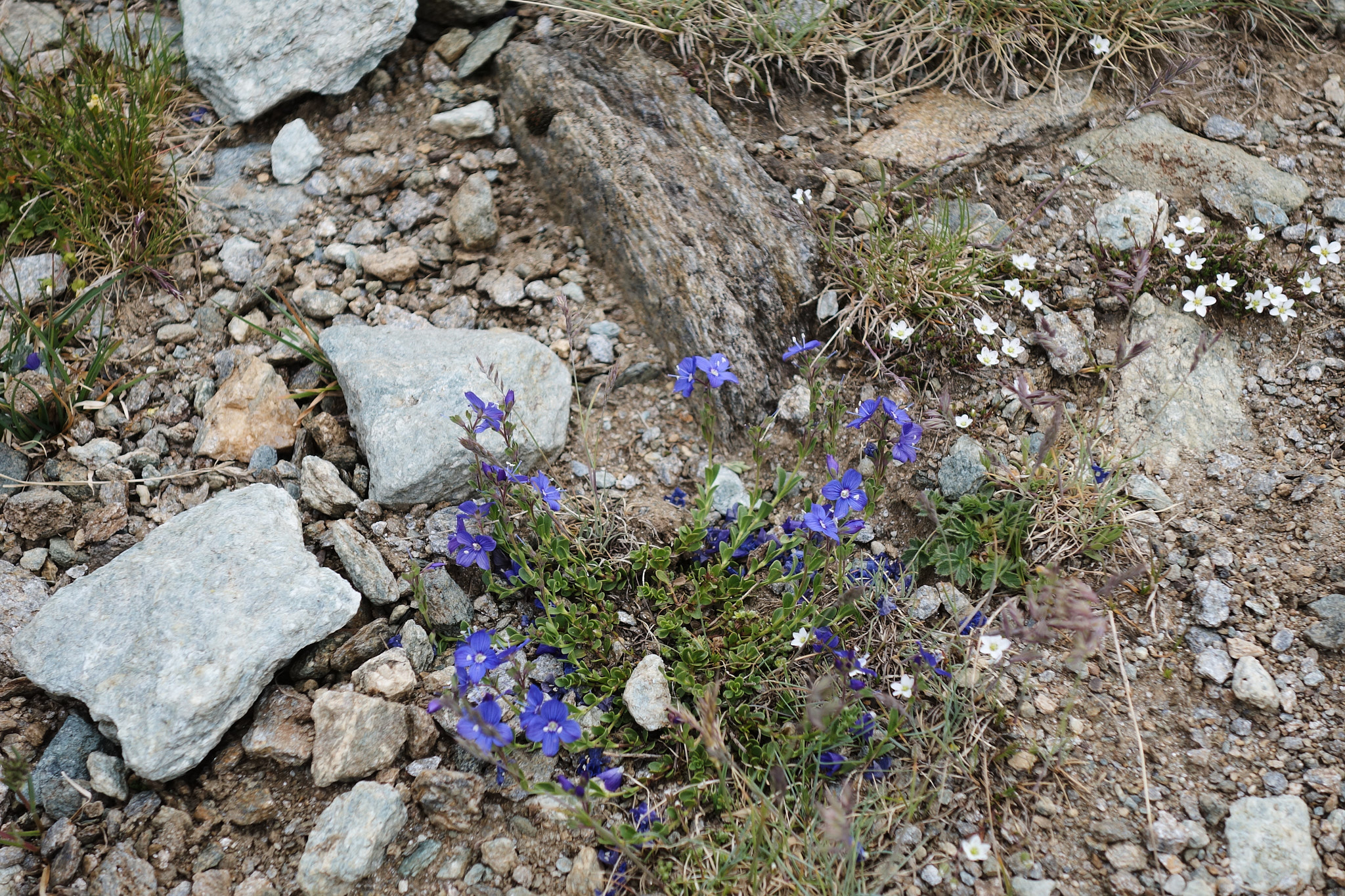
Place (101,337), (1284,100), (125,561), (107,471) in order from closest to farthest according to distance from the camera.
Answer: (125,561) < (107,471) < (101,337) < (1284,100)

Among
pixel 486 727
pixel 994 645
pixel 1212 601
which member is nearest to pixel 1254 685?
pixel 1212 601

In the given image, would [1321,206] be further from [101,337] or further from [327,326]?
[101,337]

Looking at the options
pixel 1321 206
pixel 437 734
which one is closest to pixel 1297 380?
pixel 1321 206

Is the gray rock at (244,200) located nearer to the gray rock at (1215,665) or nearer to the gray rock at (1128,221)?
the gray rock at (1128,221)

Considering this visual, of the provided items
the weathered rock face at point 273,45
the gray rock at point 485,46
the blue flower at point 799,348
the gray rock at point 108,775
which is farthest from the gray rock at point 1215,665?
the weathered rock face at point 273,45

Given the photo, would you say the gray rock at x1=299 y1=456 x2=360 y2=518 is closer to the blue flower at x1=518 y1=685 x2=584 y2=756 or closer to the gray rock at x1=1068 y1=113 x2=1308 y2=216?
the blue flower at x1=518 y1=685 x2=584 y2=756

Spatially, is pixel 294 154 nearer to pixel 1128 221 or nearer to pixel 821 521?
pixel 821 521
